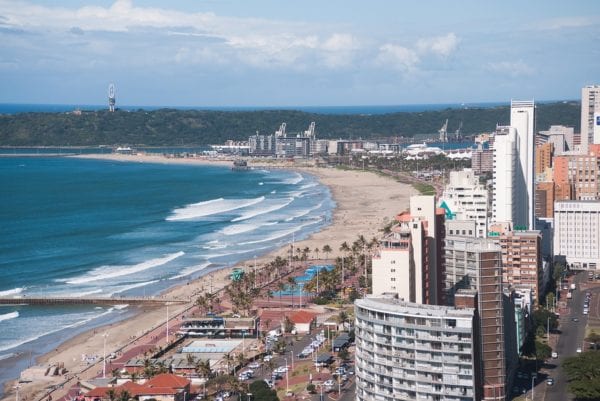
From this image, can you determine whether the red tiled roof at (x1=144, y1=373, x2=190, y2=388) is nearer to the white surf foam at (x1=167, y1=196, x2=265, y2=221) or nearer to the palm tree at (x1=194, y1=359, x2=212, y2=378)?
the palm tree at (x1=194, y1=359, x2=212, y2=378)

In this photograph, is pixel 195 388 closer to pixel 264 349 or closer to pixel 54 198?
pixel 264 349

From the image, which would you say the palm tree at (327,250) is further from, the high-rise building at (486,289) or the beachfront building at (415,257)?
the beachfront building at (415,257)

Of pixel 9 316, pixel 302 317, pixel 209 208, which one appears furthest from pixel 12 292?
pixel 209 208

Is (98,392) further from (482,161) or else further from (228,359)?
(482,161)

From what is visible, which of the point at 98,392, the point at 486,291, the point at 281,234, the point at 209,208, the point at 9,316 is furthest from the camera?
the point at 209,208

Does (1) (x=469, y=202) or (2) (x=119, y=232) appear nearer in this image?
(1) (x=469, y=202)

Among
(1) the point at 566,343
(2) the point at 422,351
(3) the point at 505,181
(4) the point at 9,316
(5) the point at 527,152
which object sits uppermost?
(5) the point at 527,152

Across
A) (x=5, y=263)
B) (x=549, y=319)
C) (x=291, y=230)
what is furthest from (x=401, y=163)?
(x=549, y=319)
